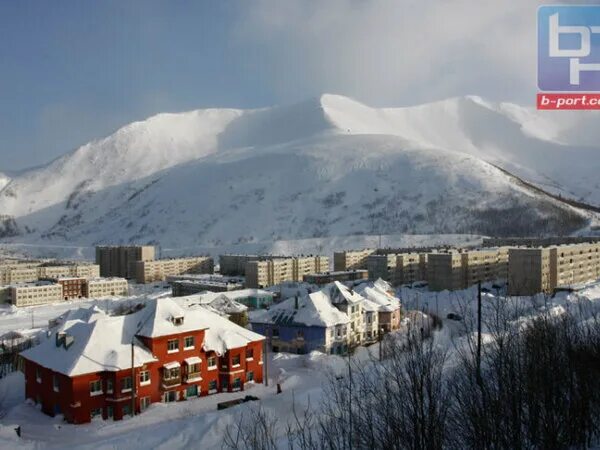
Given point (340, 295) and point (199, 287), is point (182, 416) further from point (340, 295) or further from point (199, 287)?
point (199, 287)

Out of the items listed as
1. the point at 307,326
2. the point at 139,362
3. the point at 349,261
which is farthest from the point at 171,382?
the point at 349,261

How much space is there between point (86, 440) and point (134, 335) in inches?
173

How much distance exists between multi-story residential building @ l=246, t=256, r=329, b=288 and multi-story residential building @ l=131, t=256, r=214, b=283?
19.3 meters

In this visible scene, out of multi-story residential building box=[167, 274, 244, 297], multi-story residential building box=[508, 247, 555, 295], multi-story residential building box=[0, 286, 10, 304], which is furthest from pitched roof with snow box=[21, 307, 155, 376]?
multi-story residential building box=[0, 286, 10, 304]

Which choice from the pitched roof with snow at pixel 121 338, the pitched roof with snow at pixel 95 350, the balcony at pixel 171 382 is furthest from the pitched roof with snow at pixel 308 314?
the pitched roof with snow at pixel 95 350

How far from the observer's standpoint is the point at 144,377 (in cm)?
1939

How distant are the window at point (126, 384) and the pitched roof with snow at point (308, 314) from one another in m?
10.3

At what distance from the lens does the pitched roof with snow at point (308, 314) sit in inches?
1080

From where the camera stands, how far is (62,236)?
14400cm

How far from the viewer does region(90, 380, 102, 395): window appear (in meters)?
18.3

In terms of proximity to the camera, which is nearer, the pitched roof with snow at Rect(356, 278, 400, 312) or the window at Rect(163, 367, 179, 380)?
the window at Rect(163, 367, 179, 380)

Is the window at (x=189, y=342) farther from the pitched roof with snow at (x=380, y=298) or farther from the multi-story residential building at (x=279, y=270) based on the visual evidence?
the multi-story residential building at (x=279, y=270)

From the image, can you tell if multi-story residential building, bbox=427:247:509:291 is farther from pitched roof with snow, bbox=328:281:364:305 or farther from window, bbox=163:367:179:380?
window, bbox=163:367:179:380

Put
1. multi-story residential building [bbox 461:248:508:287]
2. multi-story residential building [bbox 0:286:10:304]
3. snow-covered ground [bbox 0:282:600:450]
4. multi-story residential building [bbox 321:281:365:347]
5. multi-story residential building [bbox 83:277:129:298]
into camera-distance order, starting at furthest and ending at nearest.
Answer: multi-story residential building [bbox 83:277:129:298], multi-story residential building [bbox 0:286:10:304], multi-story residential building [bbox 461:248:508:287], multi-story residential building [bbox 321:281:365:347], snow-covered ground [bbox 0:282:600:450]
